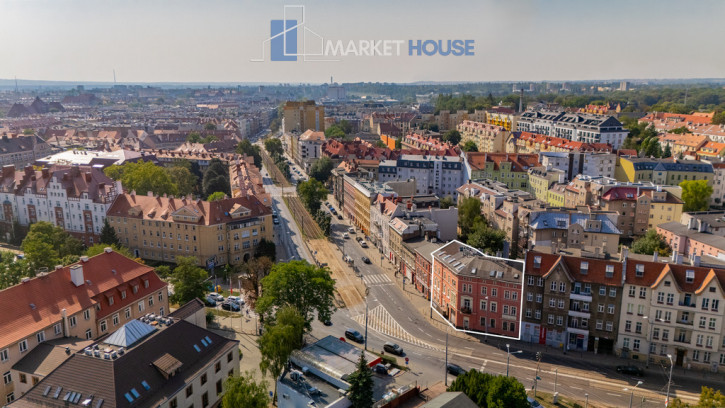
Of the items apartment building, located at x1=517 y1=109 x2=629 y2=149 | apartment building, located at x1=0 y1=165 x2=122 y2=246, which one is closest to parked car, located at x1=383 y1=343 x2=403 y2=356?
apartment building, located at x1=0 y1=165 x2=122 y2=246

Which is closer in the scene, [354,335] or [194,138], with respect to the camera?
[354,335]

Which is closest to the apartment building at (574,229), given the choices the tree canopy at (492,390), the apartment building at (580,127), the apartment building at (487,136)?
the tree canopy at (492,390)

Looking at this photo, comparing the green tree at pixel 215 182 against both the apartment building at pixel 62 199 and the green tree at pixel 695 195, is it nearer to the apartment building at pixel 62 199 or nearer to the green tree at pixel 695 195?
the apartment building at pixel 62 199

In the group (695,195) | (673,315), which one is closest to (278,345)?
(673,315)

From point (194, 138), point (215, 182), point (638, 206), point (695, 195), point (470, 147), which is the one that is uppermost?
point (194, 138)

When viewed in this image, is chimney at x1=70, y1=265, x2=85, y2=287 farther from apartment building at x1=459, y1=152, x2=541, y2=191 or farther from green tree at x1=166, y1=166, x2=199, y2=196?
apartment building at x1=459, y1=152, x2=541, y2=191

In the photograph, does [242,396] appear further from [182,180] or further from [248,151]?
[248,151]
